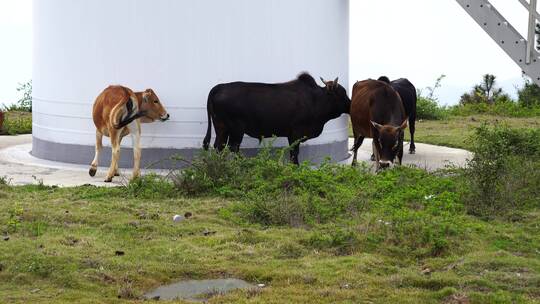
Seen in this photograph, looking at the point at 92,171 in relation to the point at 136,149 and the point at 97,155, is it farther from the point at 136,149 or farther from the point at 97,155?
the point at 136,149

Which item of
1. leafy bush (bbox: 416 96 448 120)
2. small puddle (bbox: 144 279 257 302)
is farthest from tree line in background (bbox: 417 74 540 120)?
small puddle (bbox: 144 279 257 302)

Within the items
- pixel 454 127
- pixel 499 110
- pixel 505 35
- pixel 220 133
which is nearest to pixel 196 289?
pixel 220 133

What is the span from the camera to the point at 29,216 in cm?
962

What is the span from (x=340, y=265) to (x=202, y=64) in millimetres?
6446

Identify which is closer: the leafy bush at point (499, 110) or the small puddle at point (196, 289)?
the small puddle at point (196, 289)

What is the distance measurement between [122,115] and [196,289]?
5590 millimetres

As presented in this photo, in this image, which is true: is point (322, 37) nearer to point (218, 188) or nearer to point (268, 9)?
point (268, 9)

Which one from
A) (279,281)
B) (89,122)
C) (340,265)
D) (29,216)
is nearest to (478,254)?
(340,265)

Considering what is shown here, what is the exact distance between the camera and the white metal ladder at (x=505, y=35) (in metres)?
13.9

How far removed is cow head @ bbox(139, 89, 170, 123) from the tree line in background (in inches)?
514

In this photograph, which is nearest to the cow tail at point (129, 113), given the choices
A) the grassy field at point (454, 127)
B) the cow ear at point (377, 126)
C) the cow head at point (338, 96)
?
the cow head at point (338, 96)

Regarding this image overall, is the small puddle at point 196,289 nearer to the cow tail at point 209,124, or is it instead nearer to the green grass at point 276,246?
the green grass at point 276,246

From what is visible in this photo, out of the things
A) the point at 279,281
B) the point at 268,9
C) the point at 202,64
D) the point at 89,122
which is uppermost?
the point at 268,9

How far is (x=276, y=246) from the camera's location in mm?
8578
